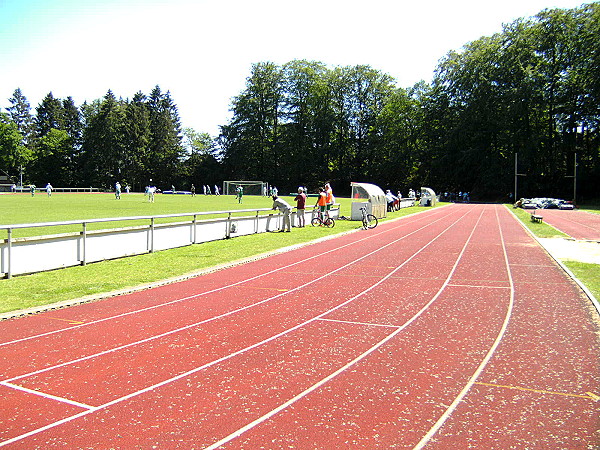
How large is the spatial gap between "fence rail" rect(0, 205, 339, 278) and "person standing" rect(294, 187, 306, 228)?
3.85 meters

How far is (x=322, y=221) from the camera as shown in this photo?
23.9 metres

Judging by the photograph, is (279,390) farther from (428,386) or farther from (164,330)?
(164,330)

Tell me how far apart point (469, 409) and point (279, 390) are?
179cm

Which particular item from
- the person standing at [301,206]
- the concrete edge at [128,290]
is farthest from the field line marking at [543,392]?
the person standing at [301,206]

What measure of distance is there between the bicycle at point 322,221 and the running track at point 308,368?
43.4 feet

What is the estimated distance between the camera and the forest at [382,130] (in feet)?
209

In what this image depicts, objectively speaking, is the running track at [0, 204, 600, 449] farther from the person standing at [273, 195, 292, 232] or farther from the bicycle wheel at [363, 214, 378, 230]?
the bicycle wheel at [363, 214, 378, 230]

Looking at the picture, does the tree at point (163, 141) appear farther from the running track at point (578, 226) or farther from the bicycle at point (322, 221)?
the bicycle at point (322, 221)

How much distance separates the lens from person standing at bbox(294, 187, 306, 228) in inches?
875

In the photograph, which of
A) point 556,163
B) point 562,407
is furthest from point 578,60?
point 562,407

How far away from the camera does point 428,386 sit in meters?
5.10

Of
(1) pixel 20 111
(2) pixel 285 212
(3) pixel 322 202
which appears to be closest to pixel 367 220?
(3) pixel 322 202

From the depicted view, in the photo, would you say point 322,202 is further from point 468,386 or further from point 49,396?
point 49,396

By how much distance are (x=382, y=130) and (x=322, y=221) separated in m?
59.3
